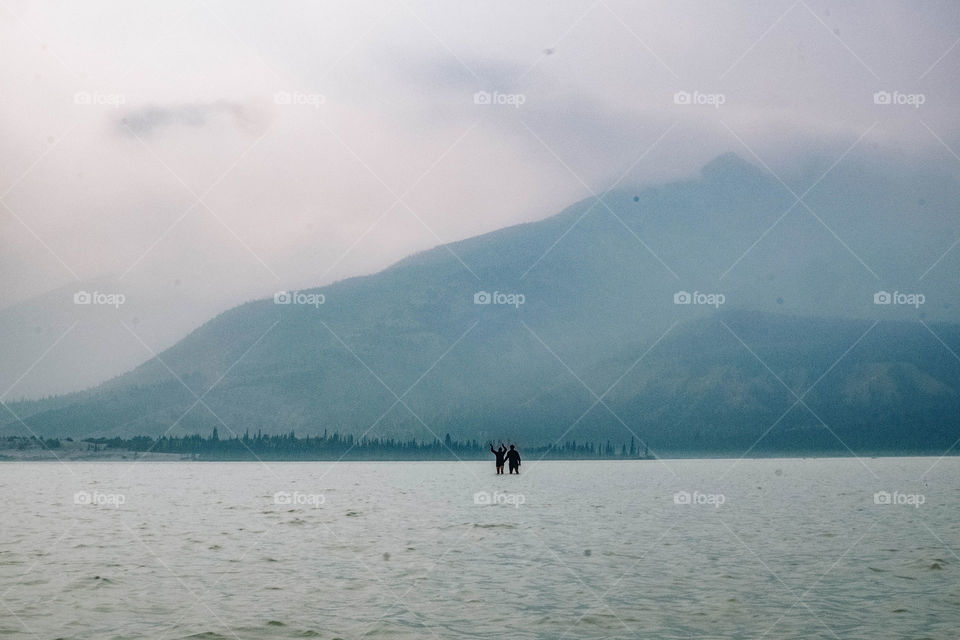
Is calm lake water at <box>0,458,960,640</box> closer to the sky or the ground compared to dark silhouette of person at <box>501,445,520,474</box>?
closer to the ground

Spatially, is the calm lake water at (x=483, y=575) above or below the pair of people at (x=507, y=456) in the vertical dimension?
below

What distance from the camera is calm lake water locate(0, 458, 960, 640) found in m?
20.0

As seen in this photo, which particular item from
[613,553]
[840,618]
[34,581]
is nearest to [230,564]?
[34,581]

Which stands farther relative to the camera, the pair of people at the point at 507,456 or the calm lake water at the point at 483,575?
the pair of people at the point at 507,456

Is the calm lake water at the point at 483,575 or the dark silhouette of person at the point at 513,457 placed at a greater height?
the dark silhouette of person at the point at 513,457

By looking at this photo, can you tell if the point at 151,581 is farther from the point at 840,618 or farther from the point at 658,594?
the point at 840,618

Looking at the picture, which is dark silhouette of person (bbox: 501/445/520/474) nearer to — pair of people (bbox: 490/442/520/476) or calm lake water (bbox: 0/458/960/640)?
pair of people (bbox: 490/442/520/476)

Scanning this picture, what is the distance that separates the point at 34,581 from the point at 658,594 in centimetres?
1608

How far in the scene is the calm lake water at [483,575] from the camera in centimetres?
1997

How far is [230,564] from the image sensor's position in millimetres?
28734

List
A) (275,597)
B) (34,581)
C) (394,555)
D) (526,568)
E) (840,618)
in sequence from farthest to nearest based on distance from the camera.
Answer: (394,555)
(526,568)
(34,581)
(275,597)
(840,618)

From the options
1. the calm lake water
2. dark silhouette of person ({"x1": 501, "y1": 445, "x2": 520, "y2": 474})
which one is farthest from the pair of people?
the calm lake water

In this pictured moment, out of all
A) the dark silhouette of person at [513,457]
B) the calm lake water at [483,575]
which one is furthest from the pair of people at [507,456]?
the calm lake water at [483,575]

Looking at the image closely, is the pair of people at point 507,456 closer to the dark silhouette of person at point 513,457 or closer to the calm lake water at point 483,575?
the dark silhouette of person at point 513,457
